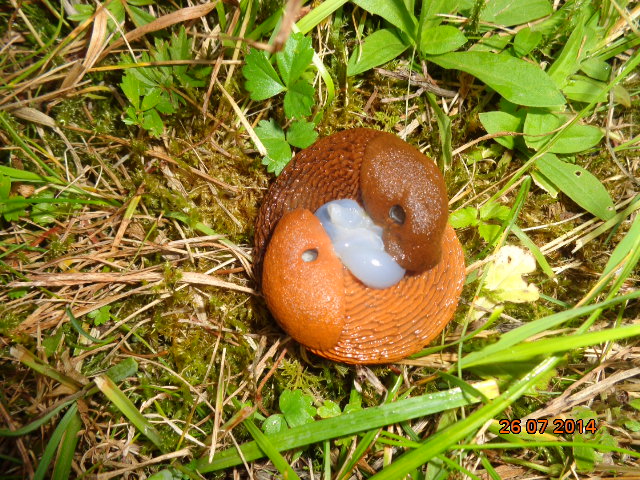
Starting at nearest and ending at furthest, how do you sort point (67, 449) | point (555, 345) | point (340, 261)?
point (555, 345) < point (340, 261) < point (67, 449)

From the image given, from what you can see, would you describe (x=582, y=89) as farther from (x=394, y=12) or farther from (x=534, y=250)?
(x=394, y=12)

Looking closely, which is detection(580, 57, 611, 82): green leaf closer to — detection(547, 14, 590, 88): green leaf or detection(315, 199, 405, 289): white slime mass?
detection(547, 14, 590, 88): green leaf

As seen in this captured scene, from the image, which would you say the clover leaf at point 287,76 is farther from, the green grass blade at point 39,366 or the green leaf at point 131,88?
the green grass blade at point 39,366

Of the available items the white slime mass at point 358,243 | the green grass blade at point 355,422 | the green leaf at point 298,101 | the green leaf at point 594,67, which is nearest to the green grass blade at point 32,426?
the green grass blade at point 355,422

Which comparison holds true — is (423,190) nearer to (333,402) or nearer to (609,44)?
(333,402)

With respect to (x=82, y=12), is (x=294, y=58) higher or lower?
lower

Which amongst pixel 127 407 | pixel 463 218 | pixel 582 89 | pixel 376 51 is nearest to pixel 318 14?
pixel 376 51

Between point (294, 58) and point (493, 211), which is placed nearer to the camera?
point (294, 58)
